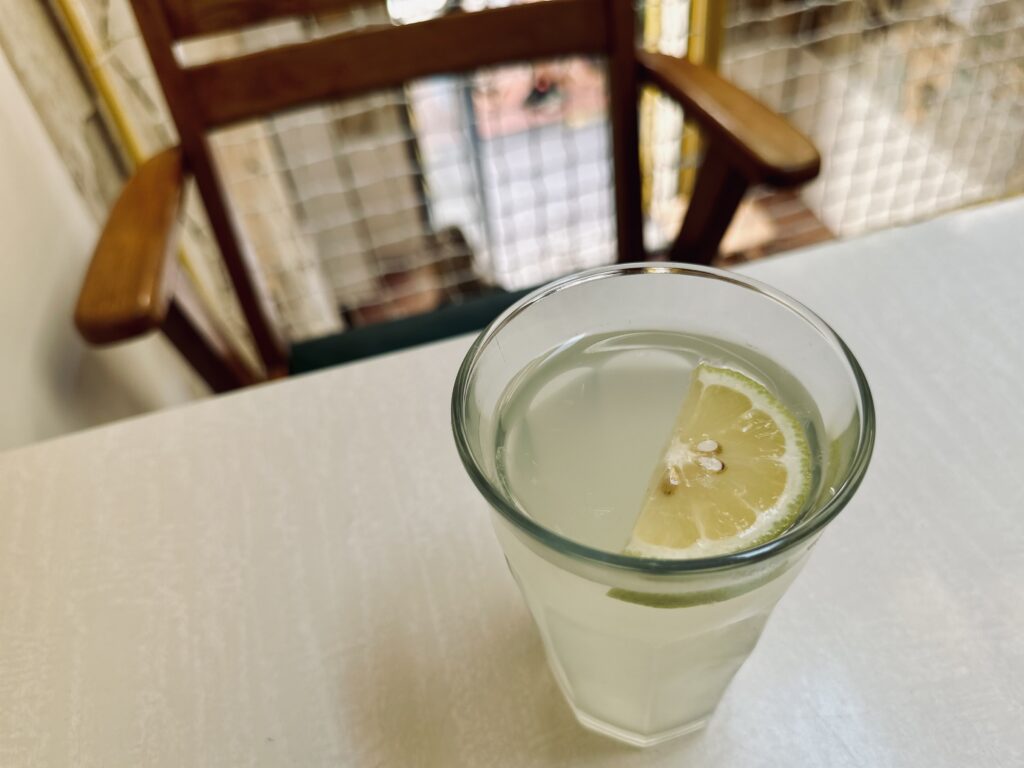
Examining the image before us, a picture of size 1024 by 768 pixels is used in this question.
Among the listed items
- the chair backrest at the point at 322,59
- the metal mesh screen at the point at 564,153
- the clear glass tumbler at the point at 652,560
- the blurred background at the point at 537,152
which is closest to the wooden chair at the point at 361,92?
the chair backrest at the point at 322,59

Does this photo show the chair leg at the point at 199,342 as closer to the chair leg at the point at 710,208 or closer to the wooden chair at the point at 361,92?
the wooden chair at the point at 361,92

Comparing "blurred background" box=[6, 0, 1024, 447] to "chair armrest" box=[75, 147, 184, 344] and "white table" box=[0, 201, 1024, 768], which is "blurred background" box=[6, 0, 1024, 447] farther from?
"white table" box=[0, 201, 1024, 768]

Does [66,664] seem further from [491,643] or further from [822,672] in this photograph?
[822,672]

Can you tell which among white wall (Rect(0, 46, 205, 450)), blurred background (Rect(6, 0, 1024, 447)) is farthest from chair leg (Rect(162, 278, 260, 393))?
blurred background (Rect(6, 0, 1024, 447))

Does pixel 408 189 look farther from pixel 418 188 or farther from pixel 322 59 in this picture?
pixel 322 59

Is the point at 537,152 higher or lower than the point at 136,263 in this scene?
lower

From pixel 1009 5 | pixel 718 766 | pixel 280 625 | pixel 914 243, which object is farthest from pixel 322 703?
pixel 1009 5

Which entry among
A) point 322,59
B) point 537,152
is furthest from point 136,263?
point 537,152
